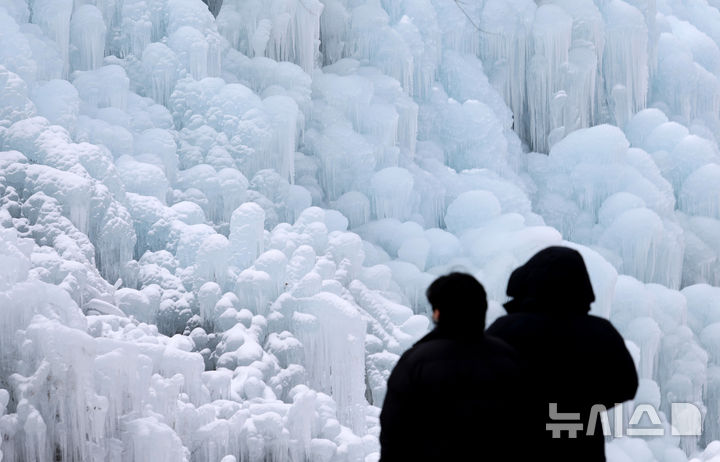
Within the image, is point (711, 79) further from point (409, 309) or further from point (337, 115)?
point (409, 309)

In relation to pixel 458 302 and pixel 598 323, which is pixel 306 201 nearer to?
pixel 598 323

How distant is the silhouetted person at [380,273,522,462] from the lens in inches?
139

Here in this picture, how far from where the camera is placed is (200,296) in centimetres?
811

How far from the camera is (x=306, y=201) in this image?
9.69 metres

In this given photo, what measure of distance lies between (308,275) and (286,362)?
2.11 feet

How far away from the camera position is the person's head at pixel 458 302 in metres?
3.64

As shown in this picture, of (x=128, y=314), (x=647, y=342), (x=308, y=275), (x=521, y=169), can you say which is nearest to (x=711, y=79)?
(x=521, y=169)

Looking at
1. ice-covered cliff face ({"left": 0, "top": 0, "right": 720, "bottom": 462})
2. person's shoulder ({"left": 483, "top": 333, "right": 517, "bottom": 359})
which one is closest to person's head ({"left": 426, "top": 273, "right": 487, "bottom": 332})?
person's shoulder ({"left": 483, "top": 333, "right": 517, "bottom": 359})

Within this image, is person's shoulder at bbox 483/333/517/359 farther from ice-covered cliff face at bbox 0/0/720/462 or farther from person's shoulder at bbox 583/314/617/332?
ice-covered cliff face at bbox 0/0/720/462

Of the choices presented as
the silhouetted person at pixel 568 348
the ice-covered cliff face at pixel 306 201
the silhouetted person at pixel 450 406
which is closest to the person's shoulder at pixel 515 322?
the silhouetted person at pixel 568 348

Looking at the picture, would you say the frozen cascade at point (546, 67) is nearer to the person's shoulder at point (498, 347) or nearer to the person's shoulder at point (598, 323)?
the person's shoulder at point (598, 323)

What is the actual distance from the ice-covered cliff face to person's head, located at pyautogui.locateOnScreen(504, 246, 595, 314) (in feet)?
10.8

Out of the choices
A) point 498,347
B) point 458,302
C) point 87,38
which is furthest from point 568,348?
point 87,38

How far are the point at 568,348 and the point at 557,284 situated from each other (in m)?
0.22
